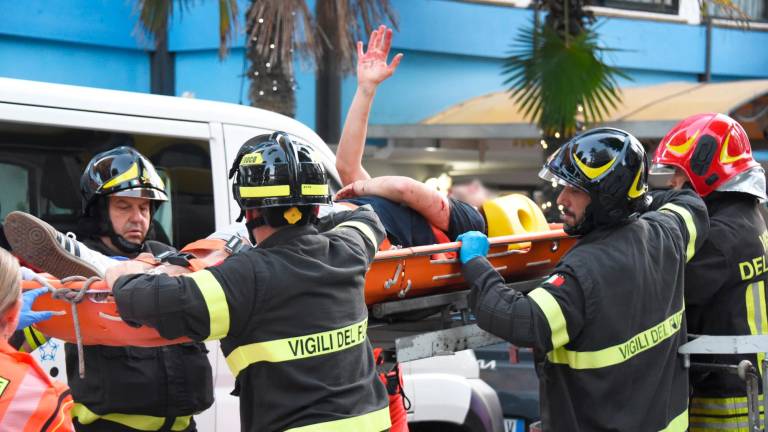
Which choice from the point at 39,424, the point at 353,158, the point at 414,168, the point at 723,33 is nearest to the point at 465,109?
the point at 414,168

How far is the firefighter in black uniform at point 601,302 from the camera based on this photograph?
3453mm

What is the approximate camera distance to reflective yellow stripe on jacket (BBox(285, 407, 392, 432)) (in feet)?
9.72

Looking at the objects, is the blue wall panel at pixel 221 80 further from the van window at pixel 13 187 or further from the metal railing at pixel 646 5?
the van window at pixel 13 187

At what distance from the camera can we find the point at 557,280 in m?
3.49

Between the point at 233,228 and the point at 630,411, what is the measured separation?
153 centimetres

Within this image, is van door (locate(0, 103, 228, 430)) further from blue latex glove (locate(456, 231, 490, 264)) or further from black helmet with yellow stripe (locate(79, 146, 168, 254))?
Result: blue latex glove (locate(456, 231, 490, 264))

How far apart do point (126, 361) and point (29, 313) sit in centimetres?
83

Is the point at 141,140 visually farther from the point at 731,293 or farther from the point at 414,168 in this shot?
the point at 414,168

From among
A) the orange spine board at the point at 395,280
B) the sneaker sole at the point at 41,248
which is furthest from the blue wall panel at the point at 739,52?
the sneaker sole at the point at 41,248

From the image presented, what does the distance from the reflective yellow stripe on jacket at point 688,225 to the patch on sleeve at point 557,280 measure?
0.75 m

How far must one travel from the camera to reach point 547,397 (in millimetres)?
3707

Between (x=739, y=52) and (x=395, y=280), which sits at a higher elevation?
(x=739, y=52)

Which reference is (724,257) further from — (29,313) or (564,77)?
(564,77)

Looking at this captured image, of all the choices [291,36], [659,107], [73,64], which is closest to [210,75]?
[73,64]
